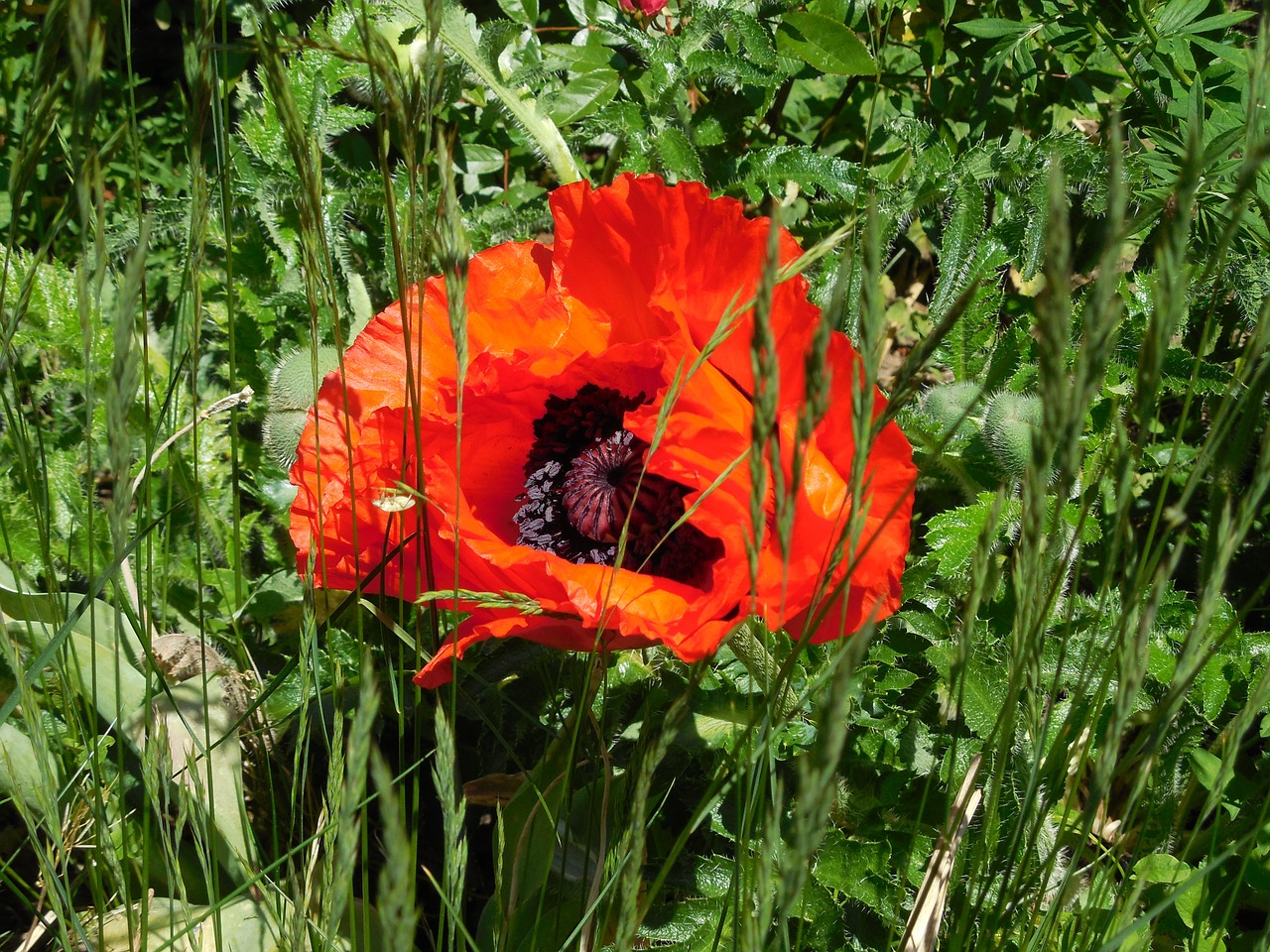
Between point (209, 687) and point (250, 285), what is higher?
point (250, 285)

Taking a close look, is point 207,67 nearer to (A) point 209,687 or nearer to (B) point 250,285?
(A) point 209,687

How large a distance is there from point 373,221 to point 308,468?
1174mm

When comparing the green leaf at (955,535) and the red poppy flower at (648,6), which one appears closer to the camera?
the green leaf at (955,535)

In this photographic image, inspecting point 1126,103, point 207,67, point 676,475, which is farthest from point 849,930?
point 1126,103

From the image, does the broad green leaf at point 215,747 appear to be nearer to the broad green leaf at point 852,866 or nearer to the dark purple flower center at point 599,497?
the dark purple flower center at point 599,497

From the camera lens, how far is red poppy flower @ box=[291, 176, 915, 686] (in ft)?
4.33

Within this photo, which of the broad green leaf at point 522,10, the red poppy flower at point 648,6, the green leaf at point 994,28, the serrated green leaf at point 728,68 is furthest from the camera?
the broad green leaf at point 522,10

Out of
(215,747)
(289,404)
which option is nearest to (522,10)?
(289,404)

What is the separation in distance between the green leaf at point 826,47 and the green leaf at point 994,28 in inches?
7.5

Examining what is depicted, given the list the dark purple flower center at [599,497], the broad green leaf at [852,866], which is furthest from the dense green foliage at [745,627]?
the dark purple flower center at [599,497]

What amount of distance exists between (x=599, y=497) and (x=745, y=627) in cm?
33

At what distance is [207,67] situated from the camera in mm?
1149

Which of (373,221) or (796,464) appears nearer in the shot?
(796,464)

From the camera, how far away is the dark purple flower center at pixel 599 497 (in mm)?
1706
